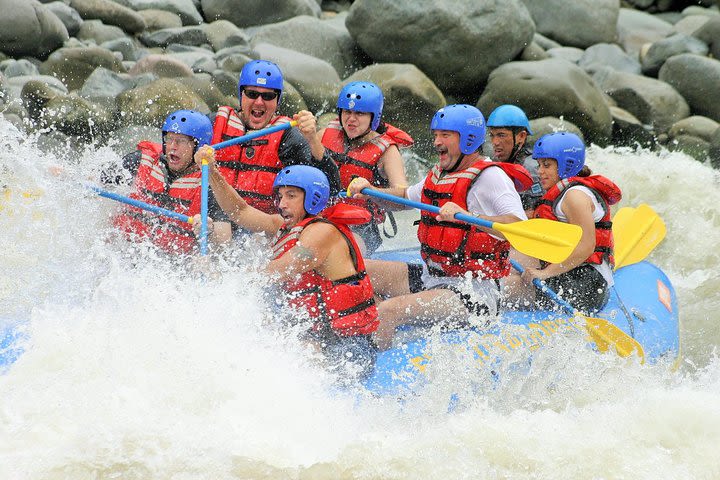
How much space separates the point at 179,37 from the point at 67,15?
4.77 ft

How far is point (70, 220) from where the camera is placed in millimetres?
5137

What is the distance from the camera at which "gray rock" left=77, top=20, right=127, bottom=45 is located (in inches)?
476

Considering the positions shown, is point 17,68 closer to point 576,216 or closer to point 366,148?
point 366,148

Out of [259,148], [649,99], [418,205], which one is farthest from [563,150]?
[649,99]

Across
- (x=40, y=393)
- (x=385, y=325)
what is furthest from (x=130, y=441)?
(x=385, y=325)

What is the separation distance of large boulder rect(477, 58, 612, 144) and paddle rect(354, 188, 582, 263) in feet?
22.3

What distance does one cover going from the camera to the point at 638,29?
1712cm

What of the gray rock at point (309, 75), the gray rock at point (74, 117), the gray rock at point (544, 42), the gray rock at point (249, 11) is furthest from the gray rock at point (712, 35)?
the gray rock at point (74, 117)

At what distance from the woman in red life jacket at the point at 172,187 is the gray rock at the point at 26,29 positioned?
6.72 meters

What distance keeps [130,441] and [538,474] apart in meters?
1.70

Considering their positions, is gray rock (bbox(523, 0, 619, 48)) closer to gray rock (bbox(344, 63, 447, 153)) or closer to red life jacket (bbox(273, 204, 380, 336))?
gray rock (bbox(344, 63, 447, 153))

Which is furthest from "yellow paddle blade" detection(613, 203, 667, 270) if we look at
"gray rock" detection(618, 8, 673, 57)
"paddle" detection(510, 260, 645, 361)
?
"gray rock" detection(618, 8, 673, 57)

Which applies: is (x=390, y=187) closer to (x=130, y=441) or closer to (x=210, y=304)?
(x=210, y=304)

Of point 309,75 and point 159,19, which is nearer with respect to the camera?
point 309,75
